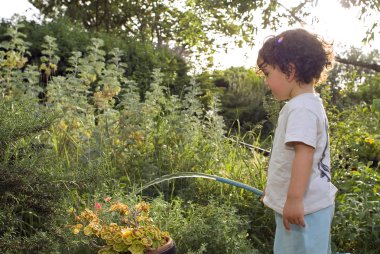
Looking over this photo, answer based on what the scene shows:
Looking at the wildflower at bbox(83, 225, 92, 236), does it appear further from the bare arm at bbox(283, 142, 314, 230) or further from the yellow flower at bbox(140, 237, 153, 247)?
the bare arm at bbox(283, 142, 314, 230)

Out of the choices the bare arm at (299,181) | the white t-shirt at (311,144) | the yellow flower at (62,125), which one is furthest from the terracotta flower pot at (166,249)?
the yellow flower at (62,125)

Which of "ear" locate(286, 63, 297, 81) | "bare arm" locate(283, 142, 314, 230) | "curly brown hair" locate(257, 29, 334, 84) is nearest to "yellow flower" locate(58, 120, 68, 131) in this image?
"curly brown hair" locate(257, 29, 334, 84)

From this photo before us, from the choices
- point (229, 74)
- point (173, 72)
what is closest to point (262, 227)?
point (173, 72)

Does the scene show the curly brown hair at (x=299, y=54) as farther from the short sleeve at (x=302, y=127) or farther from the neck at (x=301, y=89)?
the short sleeve at (x=302, y=127)

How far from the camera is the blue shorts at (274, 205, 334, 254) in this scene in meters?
2.59

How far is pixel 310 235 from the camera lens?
260cm

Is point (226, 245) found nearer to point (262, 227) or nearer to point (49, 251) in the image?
point (262, 227)

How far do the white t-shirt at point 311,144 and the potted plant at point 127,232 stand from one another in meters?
0.58

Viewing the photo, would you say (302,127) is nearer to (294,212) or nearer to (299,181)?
(299,181)

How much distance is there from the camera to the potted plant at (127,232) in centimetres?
280

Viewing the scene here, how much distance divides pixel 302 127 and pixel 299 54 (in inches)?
13.7

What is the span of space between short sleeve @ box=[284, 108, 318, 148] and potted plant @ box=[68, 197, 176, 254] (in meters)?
0.82

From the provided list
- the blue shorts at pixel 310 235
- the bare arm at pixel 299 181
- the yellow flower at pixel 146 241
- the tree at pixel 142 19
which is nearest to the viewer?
the bare arm at pixel 299 181

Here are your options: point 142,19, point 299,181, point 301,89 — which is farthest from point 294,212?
point 142,19
